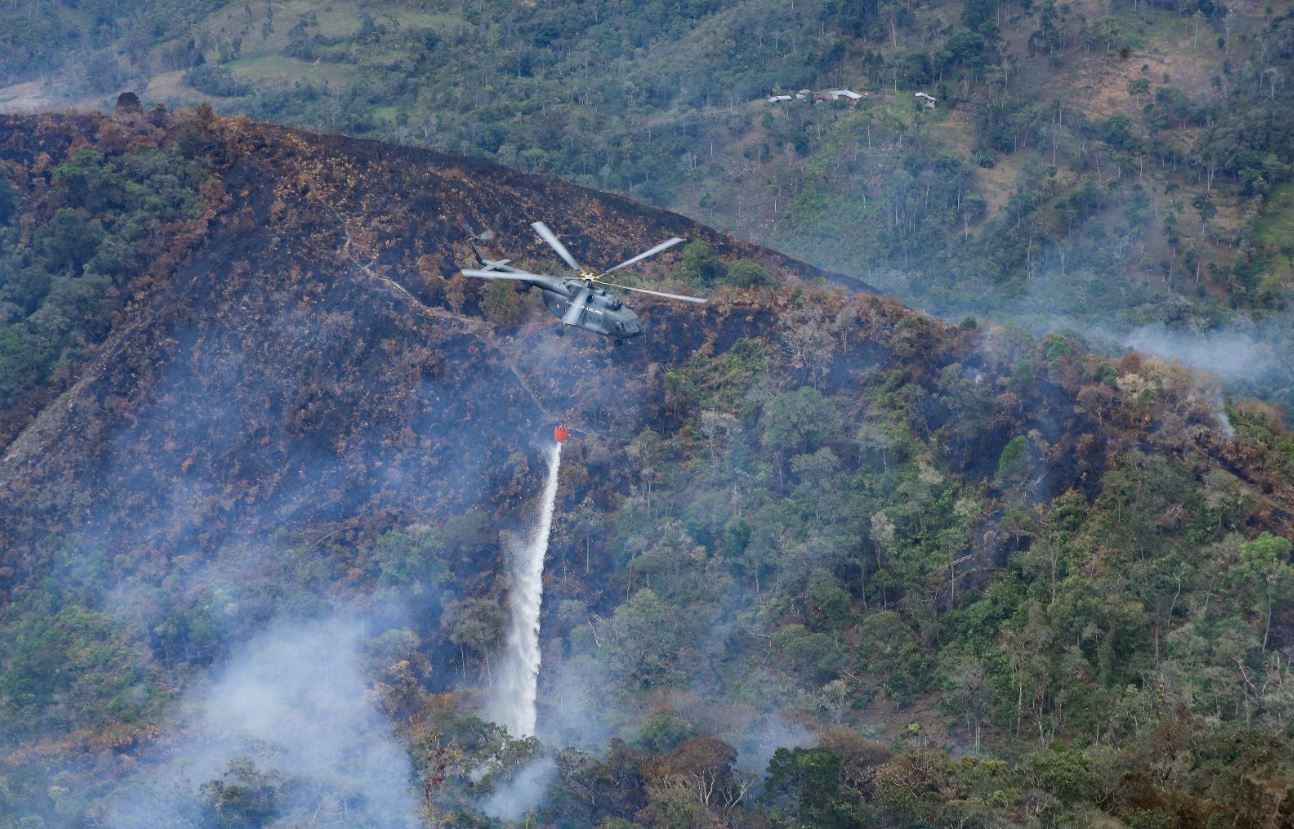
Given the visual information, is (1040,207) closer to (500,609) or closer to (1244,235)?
(1244,235)

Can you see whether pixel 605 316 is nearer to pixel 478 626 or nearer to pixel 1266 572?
pixel 478 626

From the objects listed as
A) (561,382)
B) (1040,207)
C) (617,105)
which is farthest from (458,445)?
(617,105)

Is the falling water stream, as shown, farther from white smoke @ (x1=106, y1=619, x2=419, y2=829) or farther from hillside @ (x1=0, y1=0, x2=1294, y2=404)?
hillside @ (x1=0, y1=0, x2=1294, y2=404)

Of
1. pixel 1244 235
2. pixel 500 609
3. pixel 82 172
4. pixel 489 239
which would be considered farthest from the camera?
pixel 1244 235

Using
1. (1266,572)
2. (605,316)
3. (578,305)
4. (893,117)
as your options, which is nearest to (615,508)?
(605,316)

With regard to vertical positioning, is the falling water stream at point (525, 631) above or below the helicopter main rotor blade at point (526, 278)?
below

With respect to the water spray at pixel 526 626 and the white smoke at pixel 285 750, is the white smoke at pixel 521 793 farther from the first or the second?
the water spray at pixel 526 626

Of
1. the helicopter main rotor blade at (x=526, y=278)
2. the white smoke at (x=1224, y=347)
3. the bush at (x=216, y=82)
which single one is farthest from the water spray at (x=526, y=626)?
the bush at (x=216, y=82)
